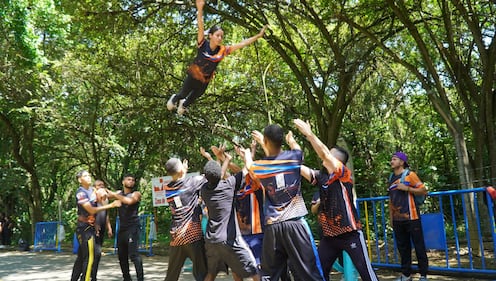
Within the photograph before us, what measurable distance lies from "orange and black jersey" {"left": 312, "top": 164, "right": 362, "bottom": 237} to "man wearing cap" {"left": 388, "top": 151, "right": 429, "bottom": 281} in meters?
1.74

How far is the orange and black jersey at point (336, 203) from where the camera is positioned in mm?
4496

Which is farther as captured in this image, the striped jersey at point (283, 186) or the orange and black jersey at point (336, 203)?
the orange and black jersey at point (336, 203)

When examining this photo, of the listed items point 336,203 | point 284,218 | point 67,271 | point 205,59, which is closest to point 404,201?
point 336,203

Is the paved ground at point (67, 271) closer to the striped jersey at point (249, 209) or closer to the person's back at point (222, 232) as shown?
the striped jersey at point (249, 209)

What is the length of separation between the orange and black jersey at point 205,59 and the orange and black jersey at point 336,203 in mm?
1980

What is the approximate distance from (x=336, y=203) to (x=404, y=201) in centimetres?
196

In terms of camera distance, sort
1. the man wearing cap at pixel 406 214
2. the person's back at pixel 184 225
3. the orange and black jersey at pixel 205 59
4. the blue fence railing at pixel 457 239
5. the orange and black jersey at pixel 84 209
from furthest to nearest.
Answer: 1. the orange and black jersey at pixel 84 209
2. the blue fence railing at pixel 457 239
3. the man wearing cap at pixel 406 214
4. the orange and black jersey at pixel 205 59
5. the person's back at pixel 184 225

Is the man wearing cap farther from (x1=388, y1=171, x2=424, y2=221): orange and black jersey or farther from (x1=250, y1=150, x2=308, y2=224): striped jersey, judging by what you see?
(x1=250, y1=150, x2=308, y2=224): striped jersey

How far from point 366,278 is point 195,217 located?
227 centimetres

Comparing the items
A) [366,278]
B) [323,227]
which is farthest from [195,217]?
[366,278]

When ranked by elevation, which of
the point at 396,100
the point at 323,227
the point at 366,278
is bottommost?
the point at 366,278

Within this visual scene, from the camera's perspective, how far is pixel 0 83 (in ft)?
50.9

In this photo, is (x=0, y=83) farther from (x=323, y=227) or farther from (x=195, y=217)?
(x=323, y=227)

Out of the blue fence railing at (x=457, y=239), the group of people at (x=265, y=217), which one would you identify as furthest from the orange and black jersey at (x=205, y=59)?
the blue fence railing at (x=457, y=239)
